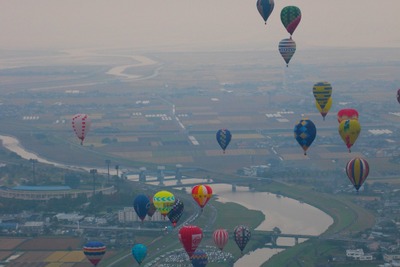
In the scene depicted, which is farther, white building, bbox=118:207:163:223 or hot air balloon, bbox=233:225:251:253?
white building, bbox=118:207:163:223

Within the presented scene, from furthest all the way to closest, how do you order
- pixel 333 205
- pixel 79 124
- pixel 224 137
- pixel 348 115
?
pixel 333 205 → pixel 224 137 → pixel 79 124 → pixel 348 115

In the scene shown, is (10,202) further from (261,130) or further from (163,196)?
(261,130)

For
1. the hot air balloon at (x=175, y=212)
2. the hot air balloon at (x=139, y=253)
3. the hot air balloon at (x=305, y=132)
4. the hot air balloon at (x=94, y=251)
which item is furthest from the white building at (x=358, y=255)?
the hot air balloon at (x=94, y=251)

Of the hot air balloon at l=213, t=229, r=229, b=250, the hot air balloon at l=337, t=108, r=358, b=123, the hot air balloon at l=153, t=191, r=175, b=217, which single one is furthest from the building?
the hot air balloon at l=337, t=108, r=358, b=123

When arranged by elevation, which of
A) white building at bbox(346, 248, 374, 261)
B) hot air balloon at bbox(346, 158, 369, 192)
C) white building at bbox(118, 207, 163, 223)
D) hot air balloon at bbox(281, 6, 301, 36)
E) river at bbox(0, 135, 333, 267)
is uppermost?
hot air balloon at bbox(281, 6, 301, 36)

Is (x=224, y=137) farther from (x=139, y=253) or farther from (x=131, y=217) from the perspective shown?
(x=139, y=253)

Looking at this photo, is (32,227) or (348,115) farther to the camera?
(32,227)

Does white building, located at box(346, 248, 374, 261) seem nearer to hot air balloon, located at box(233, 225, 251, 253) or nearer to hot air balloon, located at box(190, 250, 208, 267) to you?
hot air balloon, located at box(233, 225, 251, 253)

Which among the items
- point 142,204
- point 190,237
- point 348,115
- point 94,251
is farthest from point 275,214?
point 190,237
